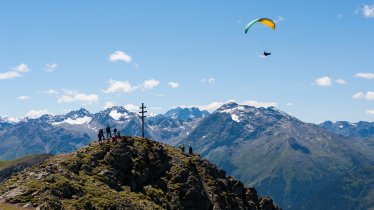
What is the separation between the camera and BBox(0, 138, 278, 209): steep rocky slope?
6019 cm

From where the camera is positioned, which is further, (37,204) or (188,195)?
(188,195)

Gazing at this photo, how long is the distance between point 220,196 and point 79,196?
1393 inches

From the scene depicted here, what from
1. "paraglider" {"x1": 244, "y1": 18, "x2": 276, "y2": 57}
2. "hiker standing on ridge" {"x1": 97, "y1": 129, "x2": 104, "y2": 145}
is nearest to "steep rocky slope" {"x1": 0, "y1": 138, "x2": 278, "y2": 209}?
"hiker standing on ridge" {"x1": 97, "y1": 129, "x2": 104, "y2": 145}

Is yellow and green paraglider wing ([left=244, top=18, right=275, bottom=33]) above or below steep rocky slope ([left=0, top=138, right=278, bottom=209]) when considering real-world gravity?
above

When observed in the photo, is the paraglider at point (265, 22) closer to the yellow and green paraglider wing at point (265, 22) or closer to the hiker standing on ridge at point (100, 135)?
the yellow and green paraglider wing at point (265, 22)

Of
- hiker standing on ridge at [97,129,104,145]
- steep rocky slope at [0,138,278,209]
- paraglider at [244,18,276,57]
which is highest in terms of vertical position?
paraglider at [244,18,276,57]

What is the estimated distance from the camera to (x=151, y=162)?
84750mm

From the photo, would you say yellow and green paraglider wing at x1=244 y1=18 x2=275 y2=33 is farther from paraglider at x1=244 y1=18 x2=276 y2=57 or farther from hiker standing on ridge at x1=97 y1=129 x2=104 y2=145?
hiker standing on ridge at x1=97 y1=129 x2=104 y2=145

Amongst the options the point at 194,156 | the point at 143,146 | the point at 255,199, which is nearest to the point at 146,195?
the point at 143,146

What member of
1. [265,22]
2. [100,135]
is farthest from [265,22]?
[100,135]

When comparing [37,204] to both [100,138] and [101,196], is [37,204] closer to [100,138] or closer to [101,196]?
[101,196]

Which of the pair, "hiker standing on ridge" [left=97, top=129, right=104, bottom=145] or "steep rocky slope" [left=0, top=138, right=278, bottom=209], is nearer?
"steep rocky slope" [left=0, top=138, right=278, bottom=209]

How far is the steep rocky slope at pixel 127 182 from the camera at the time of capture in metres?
60.2

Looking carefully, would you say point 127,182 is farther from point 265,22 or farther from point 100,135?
point 265,22
